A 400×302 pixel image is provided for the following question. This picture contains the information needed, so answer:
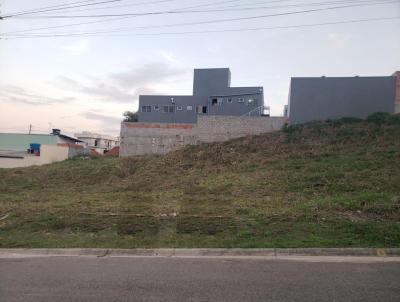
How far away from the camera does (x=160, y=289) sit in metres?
5.06

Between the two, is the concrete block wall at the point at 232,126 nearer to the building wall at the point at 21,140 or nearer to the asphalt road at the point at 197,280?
the asphalt road at the point at 197,280

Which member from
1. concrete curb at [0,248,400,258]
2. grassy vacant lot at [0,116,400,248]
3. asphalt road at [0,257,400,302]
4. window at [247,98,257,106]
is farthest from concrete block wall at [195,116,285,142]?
asphalt road at [0,257,400,302]

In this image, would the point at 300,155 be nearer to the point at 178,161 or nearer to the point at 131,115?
the point at 178,161

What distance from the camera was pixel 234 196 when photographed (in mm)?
13086

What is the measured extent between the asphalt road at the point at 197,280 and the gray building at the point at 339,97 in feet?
73.3

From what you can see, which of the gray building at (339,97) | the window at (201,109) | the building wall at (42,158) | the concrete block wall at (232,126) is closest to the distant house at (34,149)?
the building wall at (42,158)

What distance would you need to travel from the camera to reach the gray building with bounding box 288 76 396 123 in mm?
26453

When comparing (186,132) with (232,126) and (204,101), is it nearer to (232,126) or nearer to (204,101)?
(232,126)

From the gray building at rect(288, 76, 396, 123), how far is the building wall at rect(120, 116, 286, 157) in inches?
73.5

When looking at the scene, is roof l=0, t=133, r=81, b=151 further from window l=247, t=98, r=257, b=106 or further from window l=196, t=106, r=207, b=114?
window l=247, t=98, r=257, b=106

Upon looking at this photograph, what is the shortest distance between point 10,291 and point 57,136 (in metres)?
44.7

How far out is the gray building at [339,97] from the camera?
26.5 m

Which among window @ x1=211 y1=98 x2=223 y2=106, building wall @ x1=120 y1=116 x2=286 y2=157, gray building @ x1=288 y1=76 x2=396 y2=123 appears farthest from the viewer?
window @ x1=211 y1=98 x2=223 y2=106

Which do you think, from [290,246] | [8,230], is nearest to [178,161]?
[8,230]
